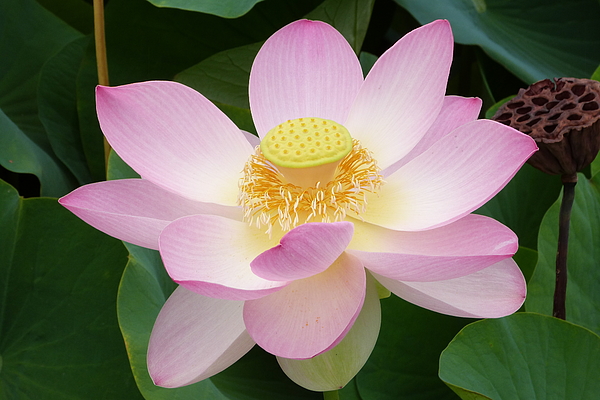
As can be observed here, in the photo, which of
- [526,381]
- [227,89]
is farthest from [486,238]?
[227,89]

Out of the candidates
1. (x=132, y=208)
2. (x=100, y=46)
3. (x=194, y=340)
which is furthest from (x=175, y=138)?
(x=100, y=46)

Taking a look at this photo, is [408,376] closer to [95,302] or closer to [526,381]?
[526,381]

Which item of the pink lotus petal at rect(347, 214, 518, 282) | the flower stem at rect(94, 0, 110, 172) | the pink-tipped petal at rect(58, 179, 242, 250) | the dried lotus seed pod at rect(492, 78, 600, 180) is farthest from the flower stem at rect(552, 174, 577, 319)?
the flower stem at rect(94, 0, 110, 172)

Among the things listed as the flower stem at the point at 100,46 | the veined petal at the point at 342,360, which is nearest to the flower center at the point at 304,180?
the veined petal at the point at 342,360

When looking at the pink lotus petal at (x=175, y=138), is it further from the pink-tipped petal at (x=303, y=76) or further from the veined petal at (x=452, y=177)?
the veined petal at (x=452, y=177)

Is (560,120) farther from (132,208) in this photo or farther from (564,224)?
(132,208)

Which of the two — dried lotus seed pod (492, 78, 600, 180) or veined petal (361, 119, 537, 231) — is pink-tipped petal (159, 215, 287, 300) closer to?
veined petal (361, 119, 537, 231)
